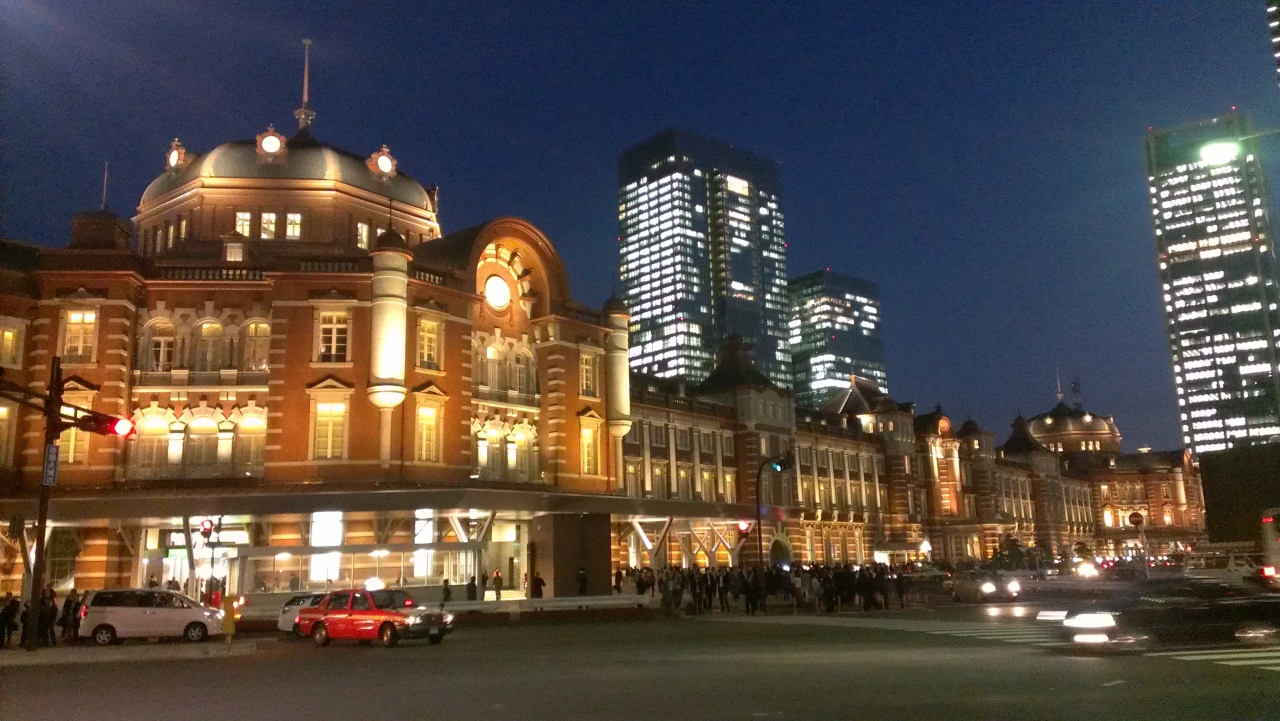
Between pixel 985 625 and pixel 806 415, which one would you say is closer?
pixel 985 625

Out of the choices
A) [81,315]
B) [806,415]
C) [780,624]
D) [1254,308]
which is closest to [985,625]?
[780,624]

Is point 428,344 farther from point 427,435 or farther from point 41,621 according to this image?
point 41,621

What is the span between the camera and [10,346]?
37844 mm

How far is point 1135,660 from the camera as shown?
17.4 meters

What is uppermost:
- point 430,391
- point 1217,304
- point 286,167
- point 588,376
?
point 1217,304

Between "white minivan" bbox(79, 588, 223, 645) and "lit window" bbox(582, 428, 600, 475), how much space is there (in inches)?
917

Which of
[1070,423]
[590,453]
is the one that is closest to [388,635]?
[590,453]

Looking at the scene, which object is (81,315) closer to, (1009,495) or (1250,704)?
(1250,704)

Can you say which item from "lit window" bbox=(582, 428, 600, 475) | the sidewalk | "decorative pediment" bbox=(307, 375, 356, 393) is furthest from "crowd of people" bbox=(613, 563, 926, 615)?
the sidewalk

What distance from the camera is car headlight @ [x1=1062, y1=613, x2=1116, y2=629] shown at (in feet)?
61.9

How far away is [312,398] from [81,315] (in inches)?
347

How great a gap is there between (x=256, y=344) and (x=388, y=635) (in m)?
20.2

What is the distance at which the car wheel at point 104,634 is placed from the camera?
1039 inches

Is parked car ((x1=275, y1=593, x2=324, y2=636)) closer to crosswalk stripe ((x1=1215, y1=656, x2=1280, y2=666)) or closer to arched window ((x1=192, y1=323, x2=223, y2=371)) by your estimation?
arched window ((x1=192, y1=323, x2=223, y2=371))
